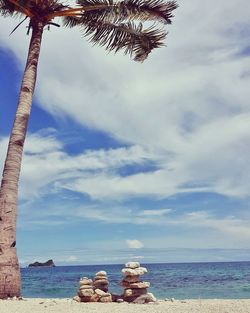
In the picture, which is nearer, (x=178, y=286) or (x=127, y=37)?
(x=127, y=37)

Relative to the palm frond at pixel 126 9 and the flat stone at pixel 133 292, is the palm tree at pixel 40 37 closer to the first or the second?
the palm frond at pixel 126 9

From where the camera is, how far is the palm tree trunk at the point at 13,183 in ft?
44.2

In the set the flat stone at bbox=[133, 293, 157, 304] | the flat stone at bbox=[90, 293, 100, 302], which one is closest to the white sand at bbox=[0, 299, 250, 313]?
the flat stone at bbox=[90, 293, 100, 302]

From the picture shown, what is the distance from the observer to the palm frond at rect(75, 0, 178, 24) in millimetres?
16734

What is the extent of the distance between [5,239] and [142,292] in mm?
4307

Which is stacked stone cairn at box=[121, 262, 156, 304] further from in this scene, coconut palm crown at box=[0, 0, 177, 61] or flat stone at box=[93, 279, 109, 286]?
coconut palm crown at box=[0, 0, 177, 61]

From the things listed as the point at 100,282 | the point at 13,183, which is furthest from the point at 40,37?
the point at 100,282

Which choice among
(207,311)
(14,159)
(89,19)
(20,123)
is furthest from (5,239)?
(89,19)

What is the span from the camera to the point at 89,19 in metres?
17.3

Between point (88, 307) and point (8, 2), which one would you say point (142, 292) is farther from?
point (8, 2)

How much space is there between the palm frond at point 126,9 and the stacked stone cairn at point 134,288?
8.70m

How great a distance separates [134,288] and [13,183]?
15.7ft

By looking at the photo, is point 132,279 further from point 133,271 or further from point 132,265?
point 132,265

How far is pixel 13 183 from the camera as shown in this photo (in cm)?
1446
